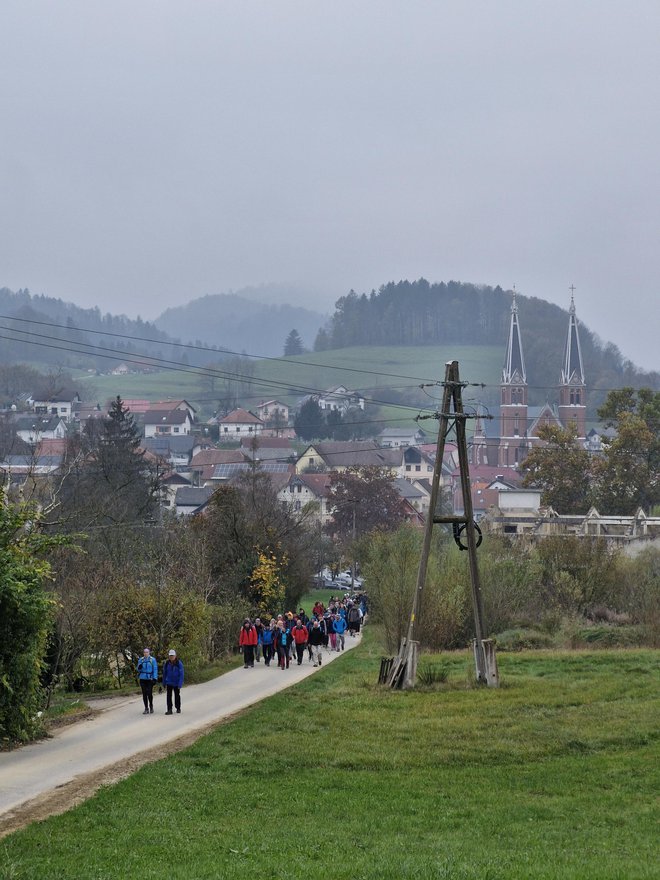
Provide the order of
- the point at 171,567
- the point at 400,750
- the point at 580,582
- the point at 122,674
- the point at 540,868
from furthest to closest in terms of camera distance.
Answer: the point at 580,582 → the point at 171,567 → the point at 122,674 → the point at 400,750 → the point at 540,868

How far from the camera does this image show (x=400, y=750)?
730 inches

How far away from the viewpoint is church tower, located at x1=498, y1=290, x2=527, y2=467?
17375 cm

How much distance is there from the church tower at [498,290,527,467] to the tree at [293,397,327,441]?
1096 inches

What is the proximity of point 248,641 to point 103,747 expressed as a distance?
1285cm

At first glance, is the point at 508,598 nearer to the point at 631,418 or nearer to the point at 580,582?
the point at 580,582

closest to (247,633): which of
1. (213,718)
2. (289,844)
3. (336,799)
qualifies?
(213,718)

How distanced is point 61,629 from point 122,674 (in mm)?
3045

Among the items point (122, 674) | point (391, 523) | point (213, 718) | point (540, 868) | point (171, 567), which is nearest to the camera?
point (540, 868)

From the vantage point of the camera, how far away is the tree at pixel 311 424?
618 ft

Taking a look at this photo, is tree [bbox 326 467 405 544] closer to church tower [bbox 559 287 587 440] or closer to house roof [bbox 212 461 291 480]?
house roof [bbox 212 461 291 480]

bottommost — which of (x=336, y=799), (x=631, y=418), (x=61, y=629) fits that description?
(x=336, y=799)

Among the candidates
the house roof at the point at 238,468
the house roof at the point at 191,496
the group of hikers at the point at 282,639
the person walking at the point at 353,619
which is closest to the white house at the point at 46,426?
the house roof at the point at 238,468

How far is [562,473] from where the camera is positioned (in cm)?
7800

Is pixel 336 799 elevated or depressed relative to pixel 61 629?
depressed
